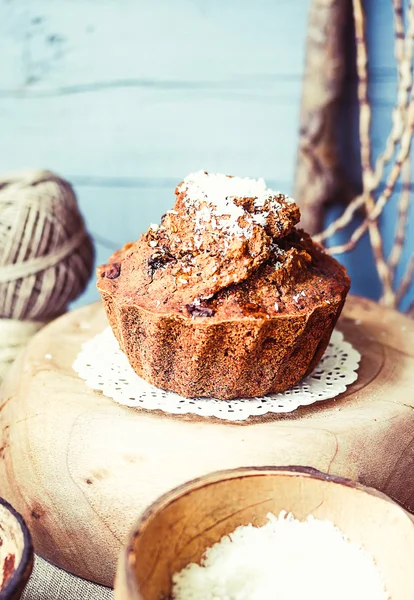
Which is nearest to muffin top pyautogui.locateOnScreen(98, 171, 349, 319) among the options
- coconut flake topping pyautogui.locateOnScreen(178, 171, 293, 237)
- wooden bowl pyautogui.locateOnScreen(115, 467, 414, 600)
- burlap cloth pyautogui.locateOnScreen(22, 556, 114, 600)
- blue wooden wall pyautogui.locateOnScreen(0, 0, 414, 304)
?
coconut flake topping pyautogui.locateOnScreen(178, 171, 293, 237)

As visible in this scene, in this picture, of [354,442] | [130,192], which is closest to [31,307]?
[130,192]

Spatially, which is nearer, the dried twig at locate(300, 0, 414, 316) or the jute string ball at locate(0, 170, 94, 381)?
the jute string ball at locate(0, 170, 94, 381)

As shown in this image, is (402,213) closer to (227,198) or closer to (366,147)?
(366,147)

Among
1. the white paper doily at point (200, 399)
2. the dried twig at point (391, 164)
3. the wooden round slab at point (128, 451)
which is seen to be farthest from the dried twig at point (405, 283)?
the wooden round slab at point (128, 451)

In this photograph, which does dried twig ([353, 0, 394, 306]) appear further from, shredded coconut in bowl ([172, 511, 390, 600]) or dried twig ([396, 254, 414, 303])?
shredded coconut in bowl ([172, 511, 390, 600])

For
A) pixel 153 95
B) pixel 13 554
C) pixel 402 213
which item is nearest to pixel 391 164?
pixel 402 213
